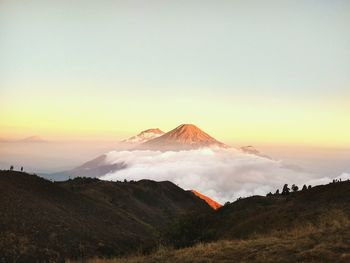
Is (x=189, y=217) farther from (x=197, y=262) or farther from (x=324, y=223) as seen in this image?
(x=197, y=262)

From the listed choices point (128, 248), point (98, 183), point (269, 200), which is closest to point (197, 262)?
point (128, 248)

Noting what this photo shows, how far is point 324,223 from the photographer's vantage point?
2441cm

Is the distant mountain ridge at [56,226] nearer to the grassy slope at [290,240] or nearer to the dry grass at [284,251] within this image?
the grassy slope at [290,240]

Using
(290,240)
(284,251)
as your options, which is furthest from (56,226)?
(284,251)

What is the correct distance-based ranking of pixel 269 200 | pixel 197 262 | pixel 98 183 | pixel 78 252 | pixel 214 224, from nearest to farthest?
pixel 197 262, pixel 78 252, pixel 214 224, pixel 269 200, pixel 98 183

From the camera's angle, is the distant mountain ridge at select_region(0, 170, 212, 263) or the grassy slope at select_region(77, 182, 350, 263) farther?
the distant mountain ridge at select_region(0, 170, 212, 263)

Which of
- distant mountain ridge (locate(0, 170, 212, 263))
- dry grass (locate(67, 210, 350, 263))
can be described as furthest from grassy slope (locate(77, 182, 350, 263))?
distant mountain ridge (locate(0, 170, 212, 263))

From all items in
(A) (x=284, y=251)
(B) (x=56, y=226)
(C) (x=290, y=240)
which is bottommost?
(B) (x=56, y=226)

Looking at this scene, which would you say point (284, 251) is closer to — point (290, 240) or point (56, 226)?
point (290, 240)

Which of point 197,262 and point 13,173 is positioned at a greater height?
point 13,173

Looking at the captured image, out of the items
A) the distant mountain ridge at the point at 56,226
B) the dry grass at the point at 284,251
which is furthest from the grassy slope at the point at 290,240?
the distant mountain ridge at the point at 56,226

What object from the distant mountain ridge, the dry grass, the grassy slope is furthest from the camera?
the distant mountain ridge

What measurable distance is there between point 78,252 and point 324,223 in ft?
80.3

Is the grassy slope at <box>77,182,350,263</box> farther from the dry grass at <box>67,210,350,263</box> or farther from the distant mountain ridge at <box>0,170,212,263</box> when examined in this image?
the distant mountain ridge at <box>0,170,212,263</box>
